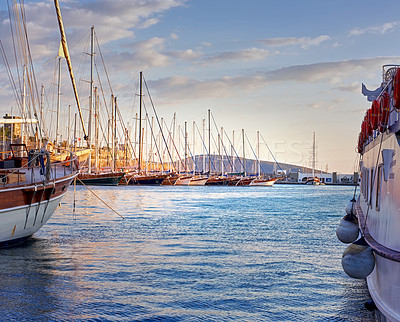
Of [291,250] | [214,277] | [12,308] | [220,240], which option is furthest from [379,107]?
[220,240]

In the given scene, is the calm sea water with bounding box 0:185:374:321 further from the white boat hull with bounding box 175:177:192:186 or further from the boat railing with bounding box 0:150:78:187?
the white boat hull with bounding box 175:177:192:186

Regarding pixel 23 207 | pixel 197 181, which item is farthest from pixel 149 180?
pixel 23 207

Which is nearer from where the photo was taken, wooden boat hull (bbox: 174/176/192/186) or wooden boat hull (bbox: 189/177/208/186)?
wooden boat hull (bbox: 174/176/192/186)

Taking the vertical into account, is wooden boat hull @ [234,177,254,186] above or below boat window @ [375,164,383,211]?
below

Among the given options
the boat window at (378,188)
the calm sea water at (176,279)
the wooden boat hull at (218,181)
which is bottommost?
the calm sea water at (176,279)

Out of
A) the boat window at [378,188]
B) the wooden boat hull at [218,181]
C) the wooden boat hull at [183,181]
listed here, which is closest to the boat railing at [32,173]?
the boat window at [378,188]

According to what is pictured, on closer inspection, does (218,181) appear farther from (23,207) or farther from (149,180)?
(23,207)

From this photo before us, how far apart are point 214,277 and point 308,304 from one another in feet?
11.1

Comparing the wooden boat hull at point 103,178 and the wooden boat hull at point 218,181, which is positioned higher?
the wooden boat hull at point 103,178

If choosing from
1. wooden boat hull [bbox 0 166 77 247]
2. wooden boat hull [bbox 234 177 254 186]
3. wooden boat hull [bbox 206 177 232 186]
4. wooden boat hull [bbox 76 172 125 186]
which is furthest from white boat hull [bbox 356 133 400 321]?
wooden boat hull [bbox 234 177 254 186]

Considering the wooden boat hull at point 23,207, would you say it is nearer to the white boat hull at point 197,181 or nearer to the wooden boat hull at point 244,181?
the white boat hull at point 197,181

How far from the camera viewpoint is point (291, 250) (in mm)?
20609

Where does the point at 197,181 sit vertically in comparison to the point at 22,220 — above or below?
below

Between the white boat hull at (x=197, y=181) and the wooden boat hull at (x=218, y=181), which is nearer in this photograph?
the white boat hull at (x=197, y=181)
